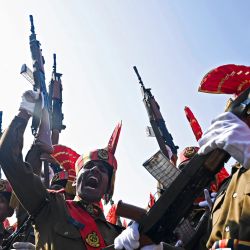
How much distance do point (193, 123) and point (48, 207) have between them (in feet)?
9.77

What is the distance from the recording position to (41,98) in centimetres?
447

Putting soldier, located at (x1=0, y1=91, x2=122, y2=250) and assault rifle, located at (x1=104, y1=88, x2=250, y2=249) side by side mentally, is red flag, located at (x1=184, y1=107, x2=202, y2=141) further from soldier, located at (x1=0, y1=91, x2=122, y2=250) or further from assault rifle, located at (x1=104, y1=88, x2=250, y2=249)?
assault rifle, located at (x1=104, y1=88, x2=250, y2=249)

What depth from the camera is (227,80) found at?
3.27m

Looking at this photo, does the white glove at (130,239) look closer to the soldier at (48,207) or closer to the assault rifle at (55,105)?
the soldier at (48,207)

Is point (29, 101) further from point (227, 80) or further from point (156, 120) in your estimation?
point (156, 120)

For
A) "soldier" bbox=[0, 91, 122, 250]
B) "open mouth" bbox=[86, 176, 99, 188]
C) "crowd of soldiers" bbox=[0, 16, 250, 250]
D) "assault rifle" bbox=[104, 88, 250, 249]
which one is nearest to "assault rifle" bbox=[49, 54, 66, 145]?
"crowd of soldiers" bbox=[0, 16, 250, 250]

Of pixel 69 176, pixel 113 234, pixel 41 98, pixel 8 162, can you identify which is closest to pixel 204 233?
pixel 113 234

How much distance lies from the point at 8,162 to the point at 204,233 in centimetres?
187

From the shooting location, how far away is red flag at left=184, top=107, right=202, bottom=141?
20.0ft

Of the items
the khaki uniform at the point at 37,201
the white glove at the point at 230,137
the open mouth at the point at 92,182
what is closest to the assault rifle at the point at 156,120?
the open mouth at the point at 92,182

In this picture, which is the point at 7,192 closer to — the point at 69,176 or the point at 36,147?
the point at 69,176

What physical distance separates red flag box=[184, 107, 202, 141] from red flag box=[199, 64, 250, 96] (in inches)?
107

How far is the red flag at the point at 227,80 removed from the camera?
3174mm

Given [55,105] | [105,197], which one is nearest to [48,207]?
[105,197]
